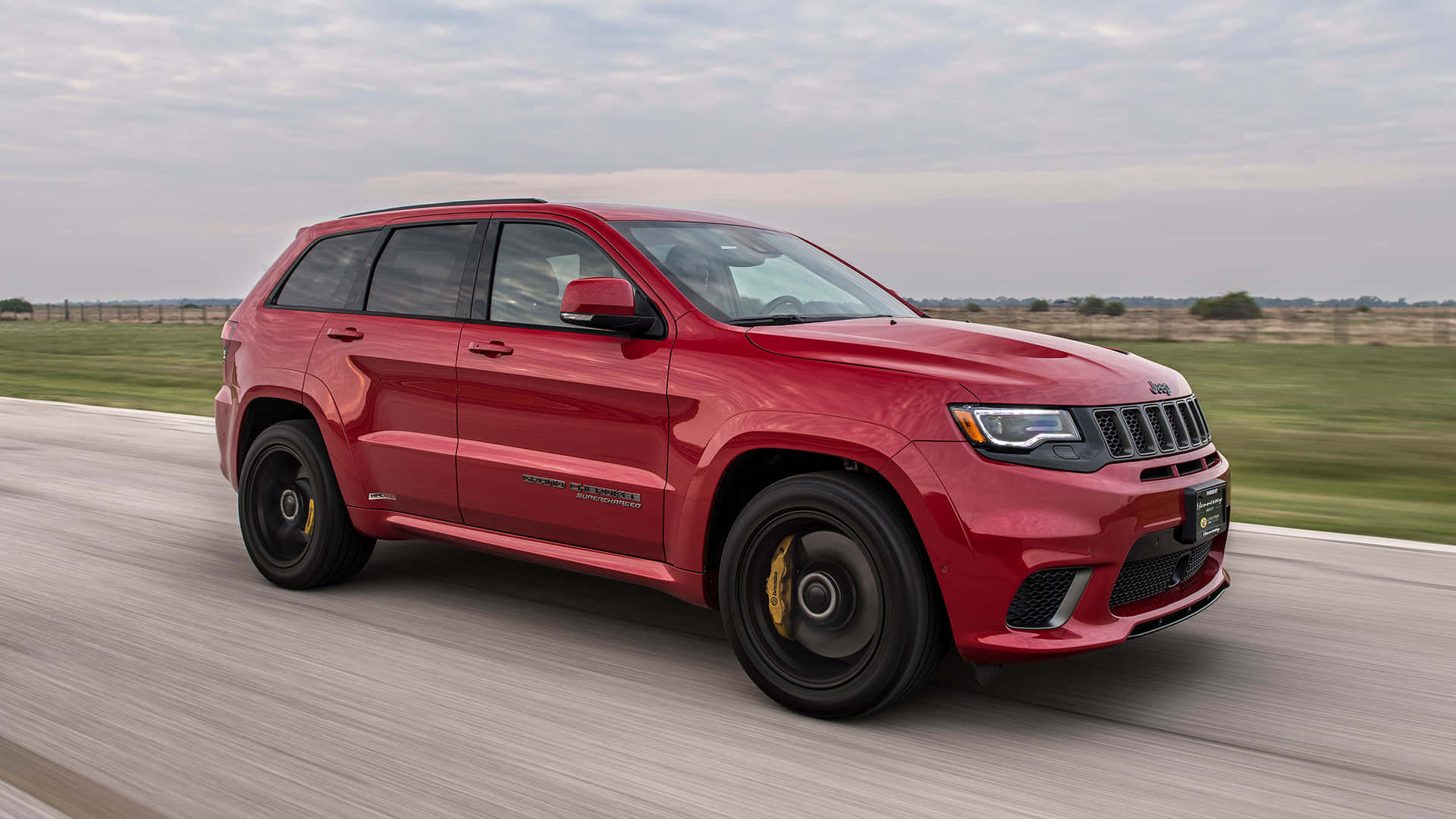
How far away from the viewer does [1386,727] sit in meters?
4.00

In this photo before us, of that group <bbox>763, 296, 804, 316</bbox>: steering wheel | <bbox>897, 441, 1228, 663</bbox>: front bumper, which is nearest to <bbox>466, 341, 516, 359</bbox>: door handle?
<bbox>763, 296, 804, 316</bbox>: steering wheel

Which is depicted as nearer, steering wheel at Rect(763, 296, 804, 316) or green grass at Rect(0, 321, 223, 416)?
steering wheel at Rect(763, 296, 804, 316)

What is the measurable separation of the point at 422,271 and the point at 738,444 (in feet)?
6.71

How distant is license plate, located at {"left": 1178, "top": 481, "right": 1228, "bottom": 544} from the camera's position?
404 centimetres

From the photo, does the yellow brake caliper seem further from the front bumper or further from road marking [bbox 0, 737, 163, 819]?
road marking [bbox 0, 737, 163, 819]

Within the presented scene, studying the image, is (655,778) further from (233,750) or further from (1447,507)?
(1447,507)

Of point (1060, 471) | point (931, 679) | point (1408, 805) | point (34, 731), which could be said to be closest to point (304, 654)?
point (34, 731)

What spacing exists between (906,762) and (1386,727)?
1608 millimetres

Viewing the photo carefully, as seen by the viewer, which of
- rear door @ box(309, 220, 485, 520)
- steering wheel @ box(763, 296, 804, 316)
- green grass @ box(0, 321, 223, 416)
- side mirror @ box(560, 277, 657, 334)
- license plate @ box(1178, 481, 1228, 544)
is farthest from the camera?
green grass @ box(0, 321, 223, 416)

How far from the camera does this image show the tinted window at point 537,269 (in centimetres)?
498

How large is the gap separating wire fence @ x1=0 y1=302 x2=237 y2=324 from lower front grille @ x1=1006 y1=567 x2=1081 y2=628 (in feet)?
193

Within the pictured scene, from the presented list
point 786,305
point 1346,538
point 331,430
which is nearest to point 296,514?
point 331,430

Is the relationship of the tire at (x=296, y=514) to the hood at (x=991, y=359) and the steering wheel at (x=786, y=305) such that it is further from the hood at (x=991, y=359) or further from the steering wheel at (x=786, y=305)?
the hood at (x=991, y=359)

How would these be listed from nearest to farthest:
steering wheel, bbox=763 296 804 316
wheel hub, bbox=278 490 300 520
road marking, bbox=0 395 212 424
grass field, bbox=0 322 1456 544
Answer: steering wheel, bbox=763 296 804 316 < wheel hub, bbox=278 490 300 520 < grass field, bbox=0 322 1456 544 < road marking, bbox=0 395 212 424
